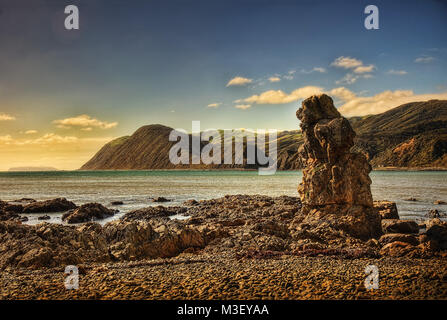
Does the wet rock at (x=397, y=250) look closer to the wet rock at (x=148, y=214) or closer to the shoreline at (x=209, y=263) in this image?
the shoreline at (x=209, y=263)

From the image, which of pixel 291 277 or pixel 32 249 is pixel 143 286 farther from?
pixel 32 249

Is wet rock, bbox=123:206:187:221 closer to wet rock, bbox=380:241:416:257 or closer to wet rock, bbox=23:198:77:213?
wet rock, bbox=23:198:77:213

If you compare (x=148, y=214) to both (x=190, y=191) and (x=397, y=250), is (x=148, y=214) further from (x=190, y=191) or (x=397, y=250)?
(x=190, y=191)

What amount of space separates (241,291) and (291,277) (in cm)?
152

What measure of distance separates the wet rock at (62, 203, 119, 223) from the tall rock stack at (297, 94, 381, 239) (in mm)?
17193

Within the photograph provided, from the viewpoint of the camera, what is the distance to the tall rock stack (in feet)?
52.0

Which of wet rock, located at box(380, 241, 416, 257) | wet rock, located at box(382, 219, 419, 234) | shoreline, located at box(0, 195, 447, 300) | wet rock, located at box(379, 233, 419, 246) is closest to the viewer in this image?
shoreline, located at box(0, 195, 447, 300)

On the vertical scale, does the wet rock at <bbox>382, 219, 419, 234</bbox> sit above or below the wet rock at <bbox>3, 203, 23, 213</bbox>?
above

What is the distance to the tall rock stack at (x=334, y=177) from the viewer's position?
1585cm

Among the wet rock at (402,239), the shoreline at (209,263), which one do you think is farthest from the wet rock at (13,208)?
the wet rock at (402,239)

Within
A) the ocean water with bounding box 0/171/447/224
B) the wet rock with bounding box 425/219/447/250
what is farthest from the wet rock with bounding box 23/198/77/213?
the wet rock with bounding box 425/219/447/250

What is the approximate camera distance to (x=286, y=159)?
190875 millimetres

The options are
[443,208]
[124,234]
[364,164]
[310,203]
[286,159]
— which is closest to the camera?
[124,234]
